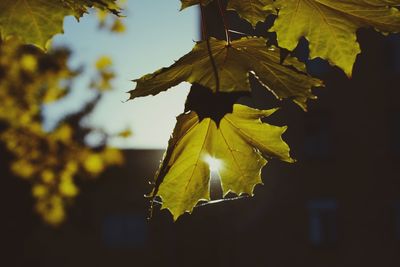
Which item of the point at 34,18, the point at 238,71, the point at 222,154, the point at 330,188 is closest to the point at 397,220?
the point at 330,188

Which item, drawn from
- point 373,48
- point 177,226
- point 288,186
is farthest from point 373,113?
point 177,226

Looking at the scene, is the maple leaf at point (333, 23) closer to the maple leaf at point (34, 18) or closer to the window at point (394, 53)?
the maple leaf at point (34, 18)

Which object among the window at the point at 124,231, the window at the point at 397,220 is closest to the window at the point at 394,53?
the window at the point at 397,220

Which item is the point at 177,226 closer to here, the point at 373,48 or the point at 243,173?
the point at 373,48

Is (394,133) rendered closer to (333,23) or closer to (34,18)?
(333,23)

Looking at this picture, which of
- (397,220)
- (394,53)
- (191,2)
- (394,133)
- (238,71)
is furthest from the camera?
(394,53)

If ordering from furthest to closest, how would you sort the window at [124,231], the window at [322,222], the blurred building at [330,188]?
the window at [124,231] < the window at [322,222] < the blurred building at [330,188]
